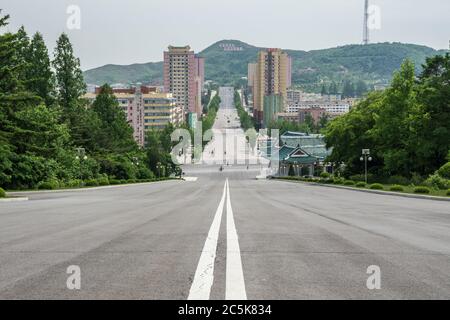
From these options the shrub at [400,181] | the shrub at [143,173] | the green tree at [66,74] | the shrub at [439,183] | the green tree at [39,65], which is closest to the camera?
the shrub at [439,183]

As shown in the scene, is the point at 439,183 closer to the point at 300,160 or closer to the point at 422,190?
→ the point at 422,190

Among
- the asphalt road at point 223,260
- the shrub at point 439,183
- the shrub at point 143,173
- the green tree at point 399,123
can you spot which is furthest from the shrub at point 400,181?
the shrub at point 143,173

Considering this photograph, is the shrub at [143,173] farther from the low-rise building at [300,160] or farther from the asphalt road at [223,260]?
the asphalt road at [223,260]

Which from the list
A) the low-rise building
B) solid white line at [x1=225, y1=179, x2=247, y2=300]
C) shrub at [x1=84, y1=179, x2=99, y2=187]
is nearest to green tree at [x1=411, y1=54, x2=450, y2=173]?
shrub at [x1=84, y1=179, x2=99, y2=187]

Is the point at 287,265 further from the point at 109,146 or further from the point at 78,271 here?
the point at 109,146

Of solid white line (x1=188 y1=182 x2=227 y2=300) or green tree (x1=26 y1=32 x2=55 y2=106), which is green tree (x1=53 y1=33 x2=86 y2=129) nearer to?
green tree (x1=26 y1=32 x2=55 y2=106)

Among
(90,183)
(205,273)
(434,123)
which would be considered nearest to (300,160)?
(434,123)

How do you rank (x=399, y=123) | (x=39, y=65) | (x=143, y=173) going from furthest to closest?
(x=143, y=173), (x=39, y=65), (x=399, y=123)

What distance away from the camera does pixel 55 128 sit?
208 feet

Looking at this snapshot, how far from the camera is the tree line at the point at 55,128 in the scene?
52688 mm

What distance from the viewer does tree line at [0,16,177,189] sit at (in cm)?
5269

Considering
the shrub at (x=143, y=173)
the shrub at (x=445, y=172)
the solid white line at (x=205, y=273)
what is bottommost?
the shrub at (x=143, y=173)
